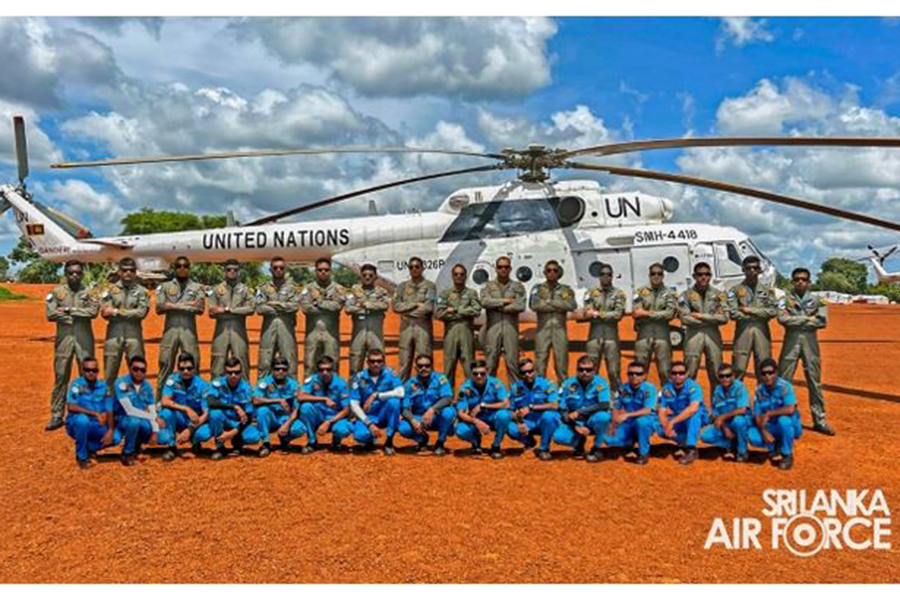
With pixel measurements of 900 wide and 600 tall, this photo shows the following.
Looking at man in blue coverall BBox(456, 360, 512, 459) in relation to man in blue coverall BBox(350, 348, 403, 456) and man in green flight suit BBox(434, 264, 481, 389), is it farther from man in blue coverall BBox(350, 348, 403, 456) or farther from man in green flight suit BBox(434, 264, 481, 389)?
man in green flight suit BBox(434, 264, 481, 389)

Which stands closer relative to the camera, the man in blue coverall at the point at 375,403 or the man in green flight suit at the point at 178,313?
the man in blue coverall at the point at 375,403

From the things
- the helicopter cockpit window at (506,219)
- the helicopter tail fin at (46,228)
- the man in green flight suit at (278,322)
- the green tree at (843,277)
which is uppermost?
the helicopter tail fin at (46,228)

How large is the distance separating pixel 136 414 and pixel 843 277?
3292 inches

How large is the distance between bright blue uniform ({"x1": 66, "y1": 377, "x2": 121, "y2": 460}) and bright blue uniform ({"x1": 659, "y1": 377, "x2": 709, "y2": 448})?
456cm

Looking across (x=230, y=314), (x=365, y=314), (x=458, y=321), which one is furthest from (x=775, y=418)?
(x=230, y=314)

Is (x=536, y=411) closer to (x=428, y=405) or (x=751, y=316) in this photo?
(x=428, y=405)

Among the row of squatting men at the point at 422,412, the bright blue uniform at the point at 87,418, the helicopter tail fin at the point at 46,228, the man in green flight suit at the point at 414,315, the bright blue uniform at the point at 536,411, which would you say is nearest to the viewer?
the bright blue uniform at the point at 87,418

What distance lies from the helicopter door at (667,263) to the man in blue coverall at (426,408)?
5.60m

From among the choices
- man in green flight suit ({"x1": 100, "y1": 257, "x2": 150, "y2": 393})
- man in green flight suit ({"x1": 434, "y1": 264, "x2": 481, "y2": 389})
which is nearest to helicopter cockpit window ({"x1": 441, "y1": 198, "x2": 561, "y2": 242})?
man in green flight suit ({"x1": 434, "y1": 264, "x2": 481, "y2": 389})

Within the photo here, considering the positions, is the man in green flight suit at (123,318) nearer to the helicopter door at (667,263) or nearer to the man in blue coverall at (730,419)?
the man in blue coverall at (730,419)

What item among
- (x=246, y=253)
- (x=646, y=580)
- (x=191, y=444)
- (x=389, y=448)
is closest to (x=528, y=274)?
(x=246, y=253)

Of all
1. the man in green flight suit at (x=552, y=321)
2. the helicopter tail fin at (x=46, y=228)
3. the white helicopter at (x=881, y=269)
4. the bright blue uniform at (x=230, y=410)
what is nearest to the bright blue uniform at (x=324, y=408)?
the bright blue uniform at (x=230, y=410)

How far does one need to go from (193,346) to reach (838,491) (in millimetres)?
5772

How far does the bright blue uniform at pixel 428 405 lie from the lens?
19.0ft
